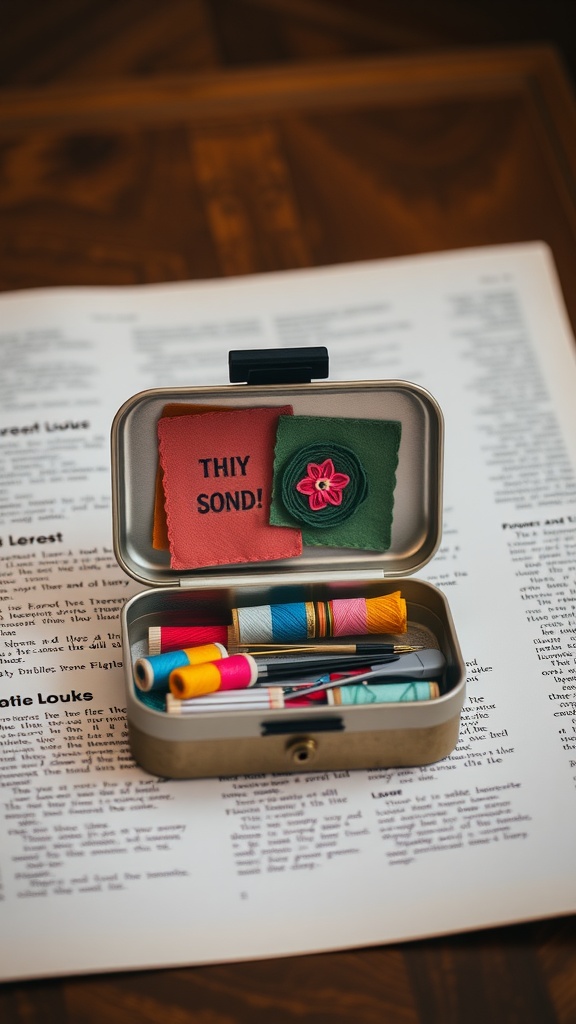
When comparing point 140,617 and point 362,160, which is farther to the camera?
point 362,160

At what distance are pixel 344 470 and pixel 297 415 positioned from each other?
5 centimetres

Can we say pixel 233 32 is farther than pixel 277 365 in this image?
Yes

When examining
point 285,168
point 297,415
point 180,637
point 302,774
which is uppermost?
point 285,168

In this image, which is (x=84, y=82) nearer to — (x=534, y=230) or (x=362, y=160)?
(x=362, y=160)

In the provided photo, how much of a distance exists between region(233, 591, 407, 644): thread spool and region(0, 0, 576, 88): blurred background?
62 centimetres

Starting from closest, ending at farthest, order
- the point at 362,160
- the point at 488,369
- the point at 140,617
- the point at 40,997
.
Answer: the point at 40,997 < the point at 140,617 < the point at 488,369 < the point at 362,160

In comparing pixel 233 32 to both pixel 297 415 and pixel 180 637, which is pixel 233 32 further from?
pixel 180 637

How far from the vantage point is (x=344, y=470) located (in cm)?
64

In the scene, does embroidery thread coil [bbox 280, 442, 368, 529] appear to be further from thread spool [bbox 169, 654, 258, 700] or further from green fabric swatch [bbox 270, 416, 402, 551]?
thread spool [bbox 169, 654, 258, 700]

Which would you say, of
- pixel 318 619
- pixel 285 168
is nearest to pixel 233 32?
pixel 285 168

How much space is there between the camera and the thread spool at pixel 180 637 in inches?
24.8

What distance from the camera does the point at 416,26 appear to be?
3.45ft

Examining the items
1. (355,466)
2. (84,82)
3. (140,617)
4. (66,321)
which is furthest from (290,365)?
(84,82)

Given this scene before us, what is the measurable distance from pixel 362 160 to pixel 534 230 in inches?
6.9
